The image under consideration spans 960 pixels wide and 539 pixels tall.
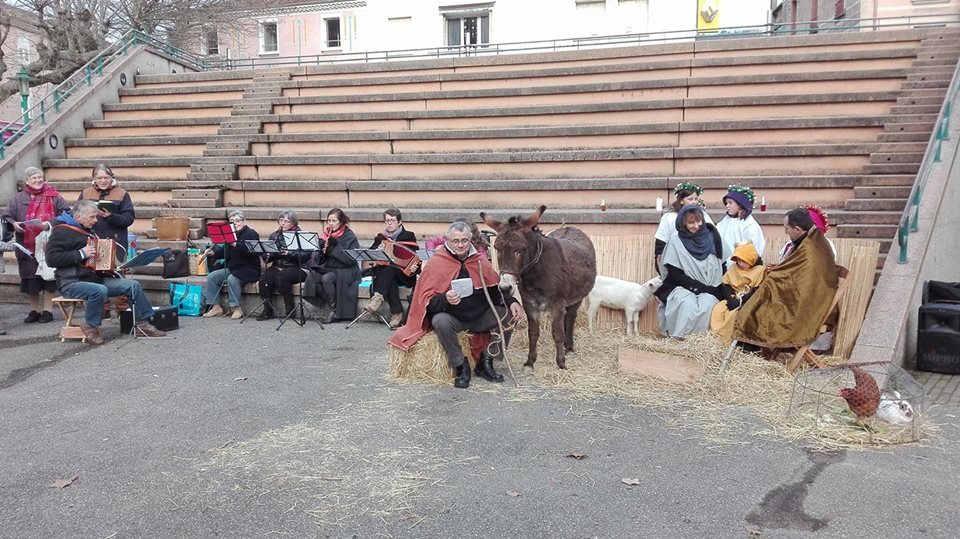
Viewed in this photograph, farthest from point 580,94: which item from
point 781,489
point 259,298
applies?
point 781,489

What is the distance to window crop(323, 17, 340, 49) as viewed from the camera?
3052 cm

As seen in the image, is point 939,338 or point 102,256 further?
point 102,256

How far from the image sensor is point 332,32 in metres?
30.8

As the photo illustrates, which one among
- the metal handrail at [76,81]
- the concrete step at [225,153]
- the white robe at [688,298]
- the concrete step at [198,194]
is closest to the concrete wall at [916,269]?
→ the white robe at [688,298]

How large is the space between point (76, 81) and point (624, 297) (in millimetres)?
15114

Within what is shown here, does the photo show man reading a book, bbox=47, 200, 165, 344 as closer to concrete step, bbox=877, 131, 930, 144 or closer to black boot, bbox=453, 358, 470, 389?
black boot, bbox=453, 358, 470, 389

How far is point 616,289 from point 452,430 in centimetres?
330

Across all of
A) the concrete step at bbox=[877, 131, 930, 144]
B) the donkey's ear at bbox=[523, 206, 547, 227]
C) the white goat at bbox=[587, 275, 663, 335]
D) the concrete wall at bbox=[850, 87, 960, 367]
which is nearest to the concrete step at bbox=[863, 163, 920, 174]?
the concrete step at bbox=[877, 131, 930, 144]

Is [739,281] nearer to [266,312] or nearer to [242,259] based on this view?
[266,312]

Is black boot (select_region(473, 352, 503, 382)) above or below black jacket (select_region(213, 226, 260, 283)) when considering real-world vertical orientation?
below

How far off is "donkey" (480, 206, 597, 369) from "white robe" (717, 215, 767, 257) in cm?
157

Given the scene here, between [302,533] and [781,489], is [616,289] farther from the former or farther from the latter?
[302,533]

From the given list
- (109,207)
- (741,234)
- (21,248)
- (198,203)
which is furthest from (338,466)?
(198,203)

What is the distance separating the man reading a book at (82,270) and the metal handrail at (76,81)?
712 centimetres
